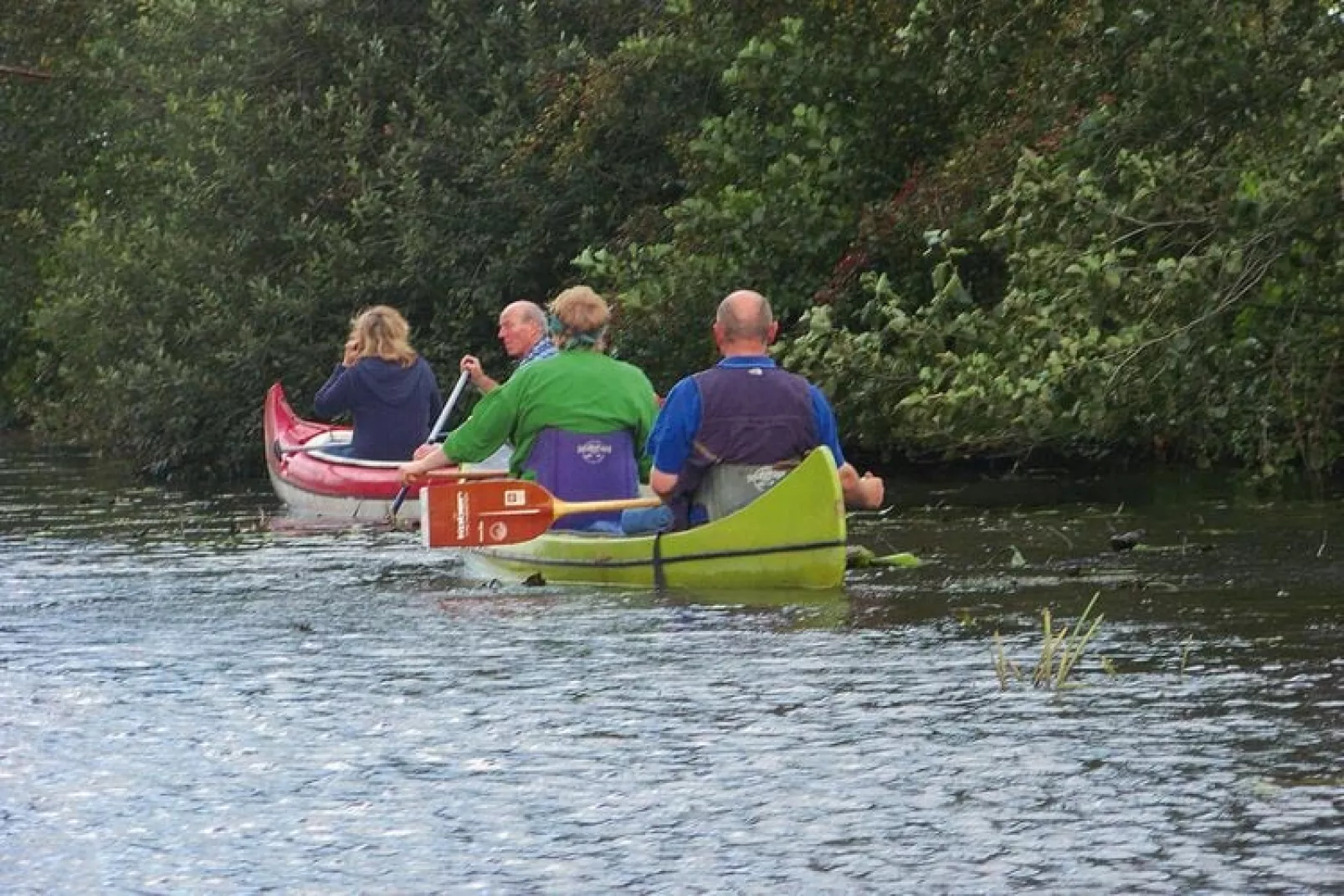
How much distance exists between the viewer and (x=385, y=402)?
21297 millimetres

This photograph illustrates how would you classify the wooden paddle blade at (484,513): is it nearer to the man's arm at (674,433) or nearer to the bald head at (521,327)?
the man's arm at (674,433)

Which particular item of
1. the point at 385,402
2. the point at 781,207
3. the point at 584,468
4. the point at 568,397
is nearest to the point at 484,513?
the point at 584,468

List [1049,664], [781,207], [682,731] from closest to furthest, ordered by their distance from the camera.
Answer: [682,731] → [1049,664] → [781,207]

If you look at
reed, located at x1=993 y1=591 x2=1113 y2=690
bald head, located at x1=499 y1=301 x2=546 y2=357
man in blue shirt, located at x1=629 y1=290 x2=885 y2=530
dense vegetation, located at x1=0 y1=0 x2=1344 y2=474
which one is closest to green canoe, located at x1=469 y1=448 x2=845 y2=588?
man in blue shirt, located at x1=629 y1=290 x2=885 y2=530

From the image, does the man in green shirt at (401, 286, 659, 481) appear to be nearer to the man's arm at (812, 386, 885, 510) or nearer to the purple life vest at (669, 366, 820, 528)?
the purple life vest at (669, 366, 820, 528)

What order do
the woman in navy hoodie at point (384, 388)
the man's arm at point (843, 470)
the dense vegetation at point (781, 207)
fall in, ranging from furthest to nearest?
the woman in navy hoodie at point (384, 388) < the dense vegetation at point (781, 207) < the man's arm at point (843, 470)

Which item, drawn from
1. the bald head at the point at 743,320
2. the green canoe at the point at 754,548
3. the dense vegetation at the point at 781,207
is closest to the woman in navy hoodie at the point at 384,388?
the dense vegetation at the point at 781,207

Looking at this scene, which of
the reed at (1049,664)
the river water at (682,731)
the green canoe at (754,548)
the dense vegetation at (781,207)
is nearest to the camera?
the river water at (682,731)

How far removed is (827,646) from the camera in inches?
458

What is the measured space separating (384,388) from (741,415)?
27.2 ft

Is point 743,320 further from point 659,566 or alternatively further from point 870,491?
point 659,566

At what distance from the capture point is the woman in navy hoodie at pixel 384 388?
21.0 meters

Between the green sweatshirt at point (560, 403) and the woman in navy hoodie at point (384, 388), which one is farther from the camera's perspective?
the woman in navy hoodie at point (384, 388)

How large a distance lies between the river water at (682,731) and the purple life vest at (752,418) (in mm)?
696
